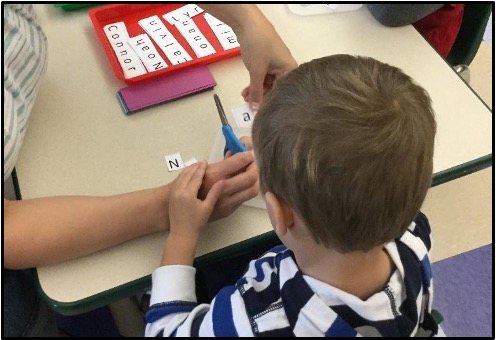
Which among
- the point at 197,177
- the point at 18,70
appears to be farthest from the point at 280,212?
the point at 18,70

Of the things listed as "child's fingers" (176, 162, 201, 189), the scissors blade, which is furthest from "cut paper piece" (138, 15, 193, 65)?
"child's fingers" (176, 162, 201, 189)

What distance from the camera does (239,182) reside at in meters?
0.69

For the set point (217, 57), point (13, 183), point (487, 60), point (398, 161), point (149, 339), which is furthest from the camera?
point (487, 60)

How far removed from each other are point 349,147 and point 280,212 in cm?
12

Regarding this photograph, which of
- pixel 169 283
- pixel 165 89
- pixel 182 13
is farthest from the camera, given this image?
pixel 182 13

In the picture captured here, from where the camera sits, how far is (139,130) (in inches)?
31.2

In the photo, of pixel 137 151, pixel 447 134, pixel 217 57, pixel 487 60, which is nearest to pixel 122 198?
pixel 137 151

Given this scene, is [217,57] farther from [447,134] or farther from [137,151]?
[447,134]

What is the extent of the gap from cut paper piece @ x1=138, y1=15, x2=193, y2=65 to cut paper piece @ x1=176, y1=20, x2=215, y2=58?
0.02 metres

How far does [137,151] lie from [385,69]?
406mm

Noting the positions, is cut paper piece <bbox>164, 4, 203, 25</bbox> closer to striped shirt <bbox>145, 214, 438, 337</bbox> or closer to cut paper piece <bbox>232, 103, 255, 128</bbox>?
cut paper piece <bbox>232, 103, 255, 128</bbox>

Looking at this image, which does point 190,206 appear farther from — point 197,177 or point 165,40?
point 165,40

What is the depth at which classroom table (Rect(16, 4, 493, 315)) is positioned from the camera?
2.15 ft

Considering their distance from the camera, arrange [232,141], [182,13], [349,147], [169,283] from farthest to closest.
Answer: [182,13] → [232,141] → [169,283] → [349,147]
